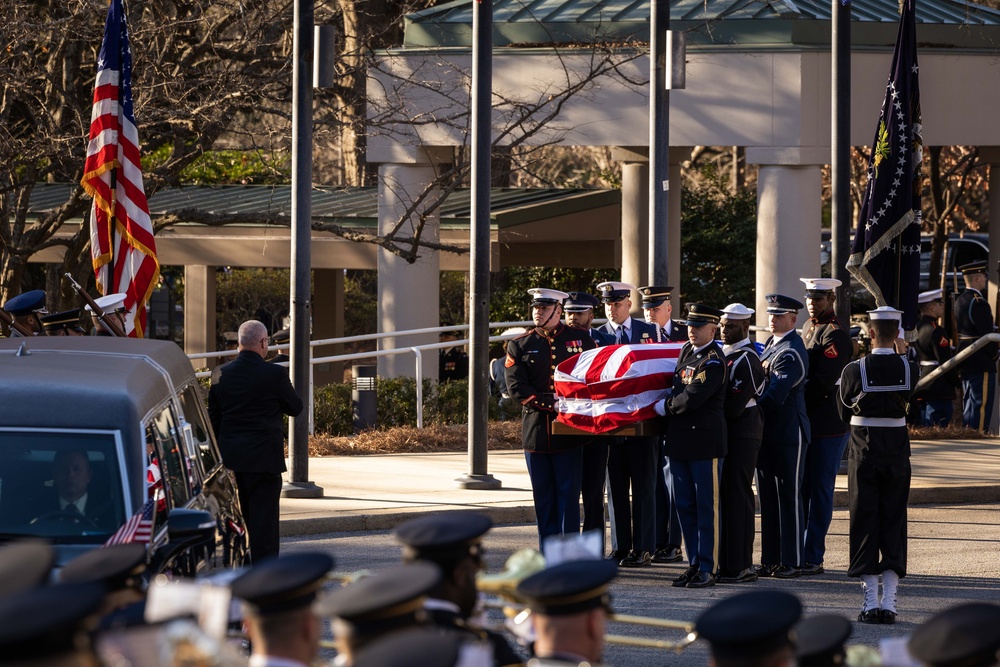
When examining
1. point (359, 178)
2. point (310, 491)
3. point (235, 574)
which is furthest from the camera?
point (359, 178)

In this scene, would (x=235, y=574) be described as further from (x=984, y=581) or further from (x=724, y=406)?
(x=984, y=581)

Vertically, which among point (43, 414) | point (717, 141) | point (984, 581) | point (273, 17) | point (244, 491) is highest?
point (273, 17)

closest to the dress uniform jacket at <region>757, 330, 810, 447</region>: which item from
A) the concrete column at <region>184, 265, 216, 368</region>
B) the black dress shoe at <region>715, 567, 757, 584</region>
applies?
the black dress shoe at <region>715, 567, 757, 584</region>

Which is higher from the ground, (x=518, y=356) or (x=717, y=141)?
(x=717, y=141)

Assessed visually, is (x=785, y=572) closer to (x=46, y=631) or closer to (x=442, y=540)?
(x=442, y=540)

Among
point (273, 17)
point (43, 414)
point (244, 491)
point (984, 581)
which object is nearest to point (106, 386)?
point (43, 414)

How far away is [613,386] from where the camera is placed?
1051 centimetres

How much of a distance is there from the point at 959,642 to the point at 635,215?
54.0ft

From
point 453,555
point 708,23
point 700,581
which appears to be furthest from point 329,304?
point 453,555

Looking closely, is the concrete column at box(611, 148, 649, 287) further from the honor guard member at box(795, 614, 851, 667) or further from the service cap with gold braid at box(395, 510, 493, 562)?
the honor guard member at box(795, 614, 851, 667)

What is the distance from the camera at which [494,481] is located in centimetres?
1387

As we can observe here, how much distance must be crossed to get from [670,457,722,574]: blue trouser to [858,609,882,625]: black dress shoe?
133 centimetres

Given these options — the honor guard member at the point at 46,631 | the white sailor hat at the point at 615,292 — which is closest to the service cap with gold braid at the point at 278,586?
the honor guard member at the point at 46,631

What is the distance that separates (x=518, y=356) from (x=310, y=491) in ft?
10.7
